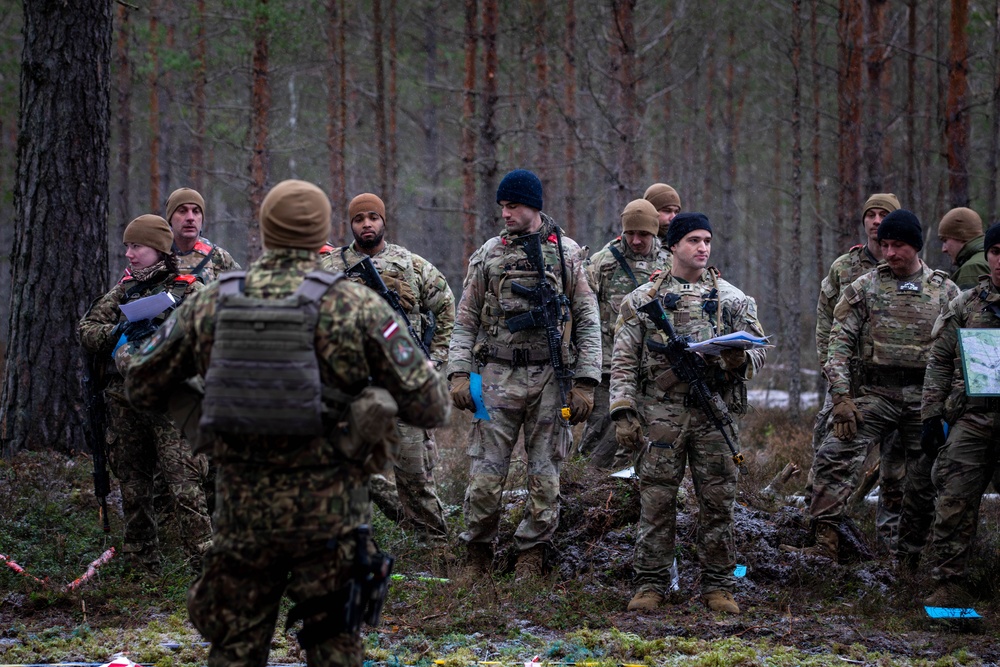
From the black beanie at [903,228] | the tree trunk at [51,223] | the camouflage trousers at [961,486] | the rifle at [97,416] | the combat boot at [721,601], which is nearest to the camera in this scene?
the combat boot at [721,601]

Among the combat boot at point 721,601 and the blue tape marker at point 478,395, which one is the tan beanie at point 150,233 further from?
the combat boot at point 721,601

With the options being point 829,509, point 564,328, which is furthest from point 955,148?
point 564,328

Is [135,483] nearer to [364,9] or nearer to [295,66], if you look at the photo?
[295,66]

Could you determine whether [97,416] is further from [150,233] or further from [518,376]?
[518,376]

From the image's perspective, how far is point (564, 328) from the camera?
6.43 metres

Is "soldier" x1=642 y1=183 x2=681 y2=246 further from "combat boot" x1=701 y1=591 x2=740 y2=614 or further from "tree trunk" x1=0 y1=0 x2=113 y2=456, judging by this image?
"tree trunk" x1=0 y1=0 x2=113 y2=456

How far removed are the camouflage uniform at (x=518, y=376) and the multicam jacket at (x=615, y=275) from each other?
7.27ft

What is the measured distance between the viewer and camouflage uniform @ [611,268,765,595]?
5.94 meters

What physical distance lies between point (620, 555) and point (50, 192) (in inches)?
239

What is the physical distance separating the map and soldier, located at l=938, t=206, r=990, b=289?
5.38ft

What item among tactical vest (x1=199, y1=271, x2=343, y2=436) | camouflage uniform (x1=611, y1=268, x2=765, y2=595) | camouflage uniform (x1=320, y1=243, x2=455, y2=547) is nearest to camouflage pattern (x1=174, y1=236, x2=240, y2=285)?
camouflage uniform (x1=320, y1=243, x2=455, y2=547)

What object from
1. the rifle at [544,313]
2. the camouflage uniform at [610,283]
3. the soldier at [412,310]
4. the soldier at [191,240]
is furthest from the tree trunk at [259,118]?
the rifle at [544,313]

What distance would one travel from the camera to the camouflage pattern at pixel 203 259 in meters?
7.07

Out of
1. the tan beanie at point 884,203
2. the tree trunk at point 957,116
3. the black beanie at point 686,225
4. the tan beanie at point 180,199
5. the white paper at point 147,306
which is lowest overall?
the white paper at point 147,306
